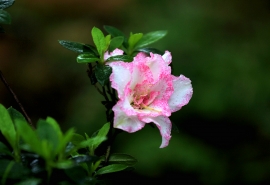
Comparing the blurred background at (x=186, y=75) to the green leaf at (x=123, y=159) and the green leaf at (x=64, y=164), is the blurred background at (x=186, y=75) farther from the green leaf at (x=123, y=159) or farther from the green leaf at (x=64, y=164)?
the green leaf at (x=64, y=164)

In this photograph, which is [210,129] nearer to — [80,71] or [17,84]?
[80,71]

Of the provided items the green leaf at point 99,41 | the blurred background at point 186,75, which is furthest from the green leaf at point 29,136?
the blurred background at point 186,75

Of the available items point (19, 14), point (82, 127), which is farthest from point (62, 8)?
point (82, 127)

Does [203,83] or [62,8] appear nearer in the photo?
[203,83]

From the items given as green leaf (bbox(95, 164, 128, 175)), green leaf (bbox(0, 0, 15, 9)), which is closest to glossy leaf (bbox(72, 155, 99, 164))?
green leaf (bbox(95, 164, 128, 175))

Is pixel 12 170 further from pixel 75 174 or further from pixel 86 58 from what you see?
pixel 86 58

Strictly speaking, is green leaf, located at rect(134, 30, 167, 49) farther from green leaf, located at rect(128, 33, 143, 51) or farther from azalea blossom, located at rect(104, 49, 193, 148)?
azalea blossom, located at rect(104, 49, 193, 148)

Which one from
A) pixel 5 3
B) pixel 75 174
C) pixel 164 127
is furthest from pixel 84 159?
pixel 5 3
